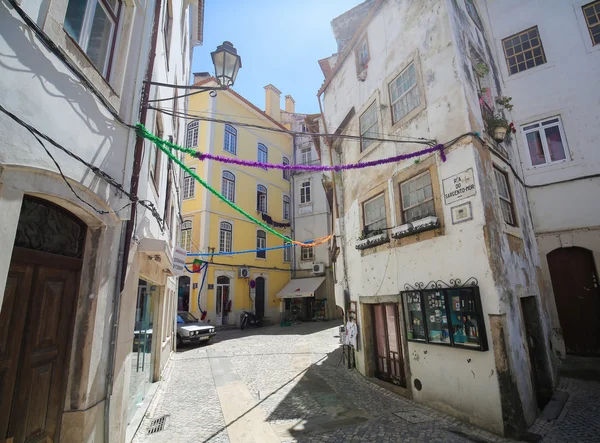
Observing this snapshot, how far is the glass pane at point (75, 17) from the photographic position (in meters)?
3.32

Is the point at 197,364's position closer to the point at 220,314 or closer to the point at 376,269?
the point at 376,269

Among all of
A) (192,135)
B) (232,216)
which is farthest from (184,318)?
(192,135)

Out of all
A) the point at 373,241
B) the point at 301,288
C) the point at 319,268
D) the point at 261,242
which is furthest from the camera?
the point at 319,268

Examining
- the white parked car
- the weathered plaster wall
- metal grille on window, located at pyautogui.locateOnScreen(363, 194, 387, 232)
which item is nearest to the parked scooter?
the white parked car

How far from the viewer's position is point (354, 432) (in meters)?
5.14

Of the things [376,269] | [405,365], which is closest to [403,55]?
[376,269]

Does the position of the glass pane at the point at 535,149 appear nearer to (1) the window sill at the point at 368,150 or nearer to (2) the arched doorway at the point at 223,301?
(1) the window sill at the point at 368,150

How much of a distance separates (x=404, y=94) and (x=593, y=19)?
316 inches

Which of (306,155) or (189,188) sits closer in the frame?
(189,188)

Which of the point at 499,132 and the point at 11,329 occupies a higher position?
the point at 499,132

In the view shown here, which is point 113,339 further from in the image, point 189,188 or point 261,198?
point 261,198

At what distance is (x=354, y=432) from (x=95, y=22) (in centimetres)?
721

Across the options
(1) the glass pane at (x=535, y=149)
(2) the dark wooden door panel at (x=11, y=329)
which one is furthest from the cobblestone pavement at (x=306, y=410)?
(1) the glass pane at (x=535, y=149)

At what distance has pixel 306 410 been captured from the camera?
245 inches
